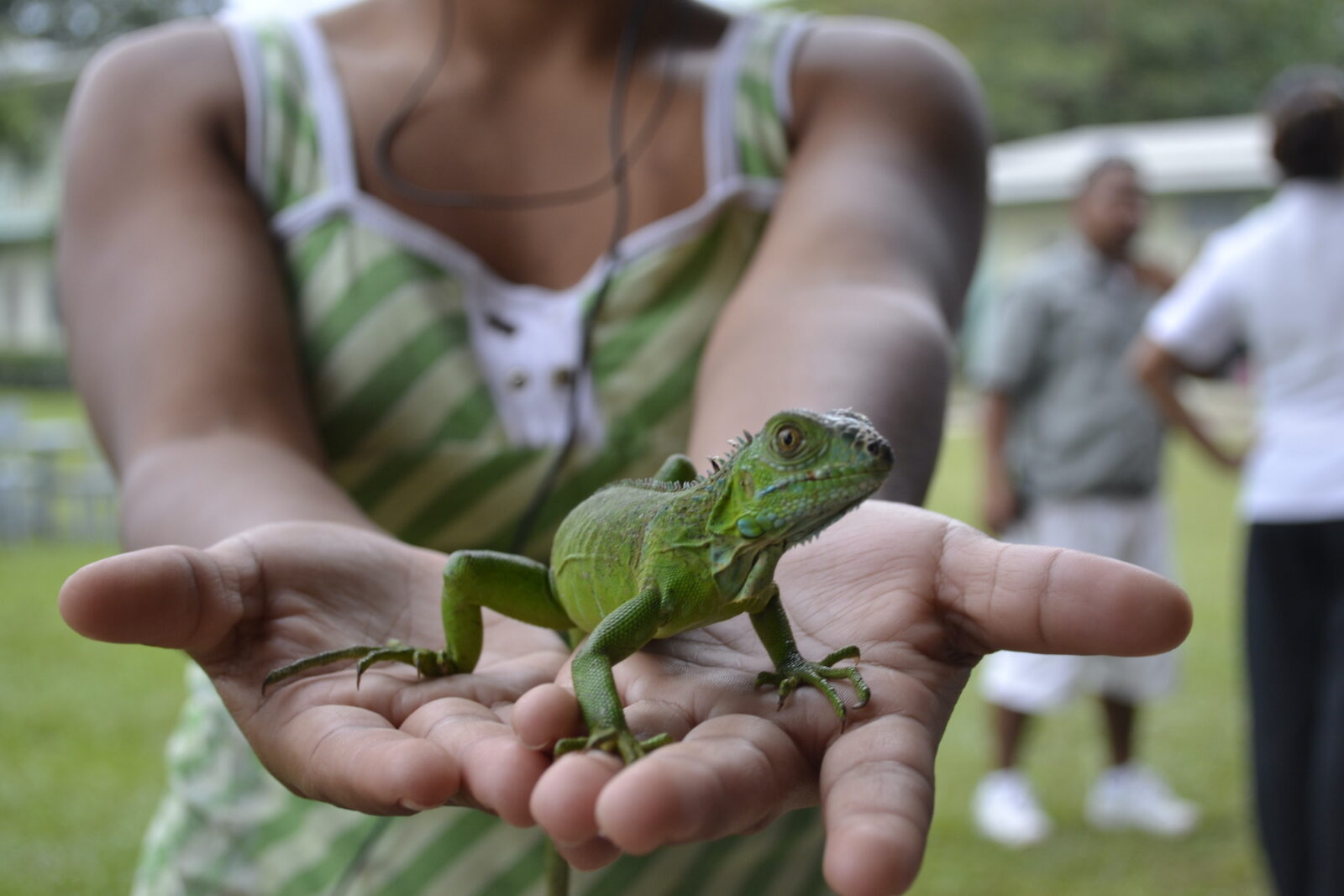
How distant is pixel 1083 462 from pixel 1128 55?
2530 cm

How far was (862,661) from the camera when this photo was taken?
169cm

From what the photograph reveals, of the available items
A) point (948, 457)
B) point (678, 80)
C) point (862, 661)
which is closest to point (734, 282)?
point (678, 80)

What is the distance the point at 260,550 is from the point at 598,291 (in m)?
0.96

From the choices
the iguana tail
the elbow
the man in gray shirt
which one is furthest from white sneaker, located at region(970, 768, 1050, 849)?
the iguana tail

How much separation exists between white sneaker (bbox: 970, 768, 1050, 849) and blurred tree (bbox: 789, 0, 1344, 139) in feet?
75.1

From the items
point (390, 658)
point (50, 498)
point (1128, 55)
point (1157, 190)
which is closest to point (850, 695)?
point (390, 658)

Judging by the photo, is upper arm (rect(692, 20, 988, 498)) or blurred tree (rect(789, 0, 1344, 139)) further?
blurred tree (rect(789, 0, 1344, 139))

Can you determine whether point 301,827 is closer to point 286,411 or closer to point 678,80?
point 286,411

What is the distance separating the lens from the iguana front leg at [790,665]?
5.22ft

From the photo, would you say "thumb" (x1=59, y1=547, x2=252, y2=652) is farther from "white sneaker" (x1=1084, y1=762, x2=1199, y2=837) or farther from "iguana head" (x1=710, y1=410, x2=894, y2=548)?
"white sneaker" (x1=1084, y1=762, x2=1199, y2=837)

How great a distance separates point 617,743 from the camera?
1.54m

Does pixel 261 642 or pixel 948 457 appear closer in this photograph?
pixel 261 642

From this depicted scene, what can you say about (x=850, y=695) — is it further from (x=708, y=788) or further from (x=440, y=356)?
(x=440, y=356)

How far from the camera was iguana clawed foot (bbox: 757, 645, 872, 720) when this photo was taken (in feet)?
5.15
